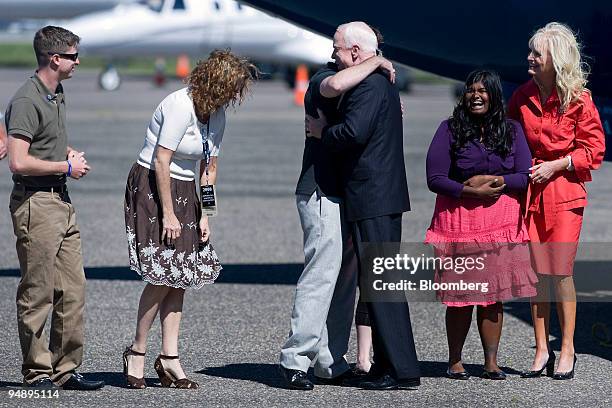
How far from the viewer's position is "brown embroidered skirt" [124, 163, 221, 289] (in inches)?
239

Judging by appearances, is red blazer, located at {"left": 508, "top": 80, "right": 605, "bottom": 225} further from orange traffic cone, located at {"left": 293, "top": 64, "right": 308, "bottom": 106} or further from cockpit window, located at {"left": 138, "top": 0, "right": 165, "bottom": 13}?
cockpit window, located at {"left": 138, "top": 0, "right": 165, "bottom": 13}

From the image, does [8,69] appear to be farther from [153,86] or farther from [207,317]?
[207,317]

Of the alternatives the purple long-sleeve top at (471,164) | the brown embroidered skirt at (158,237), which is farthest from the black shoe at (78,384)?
the purple long-sleeve top at (471,164)

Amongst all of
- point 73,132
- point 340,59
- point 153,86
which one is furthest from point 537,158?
point 153,86

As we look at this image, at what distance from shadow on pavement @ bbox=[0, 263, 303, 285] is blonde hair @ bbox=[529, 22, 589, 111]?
3427 millimetres

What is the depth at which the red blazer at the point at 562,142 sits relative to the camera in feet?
21.5

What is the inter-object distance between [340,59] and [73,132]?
16.9 meters

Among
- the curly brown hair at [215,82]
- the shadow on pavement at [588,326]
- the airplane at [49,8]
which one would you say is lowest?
the airplane at [49,8]

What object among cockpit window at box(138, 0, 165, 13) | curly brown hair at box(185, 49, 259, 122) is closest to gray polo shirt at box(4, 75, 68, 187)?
curly brown hair at box(185, 49, 259, 122)

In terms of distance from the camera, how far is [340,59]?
606 cm

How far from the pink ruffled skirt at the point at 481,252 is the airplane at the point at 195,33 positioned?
2874 centimetres

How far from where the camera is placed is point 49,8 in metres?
42.6

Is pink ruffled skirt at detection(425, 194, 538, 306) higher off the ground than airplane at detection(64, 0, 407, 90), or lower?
higher

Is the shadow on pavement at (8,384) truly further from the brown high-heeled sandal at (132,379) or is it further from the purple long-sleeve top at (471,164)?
the purple long-sleeve top at (471,164)
